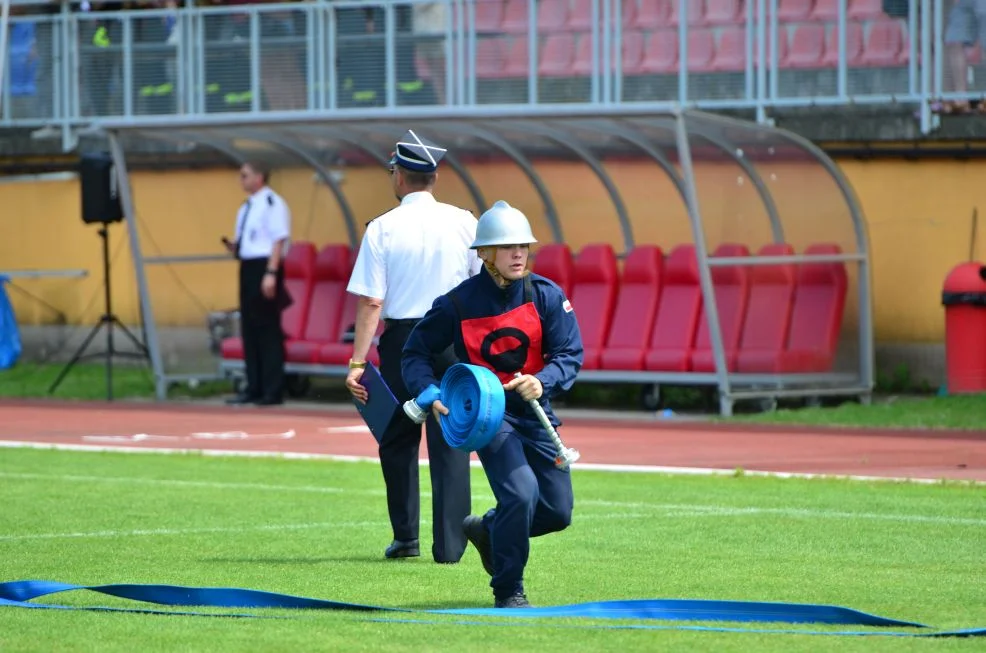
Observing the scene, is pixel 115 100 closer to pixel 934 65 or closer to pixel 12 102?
pixel 12 102

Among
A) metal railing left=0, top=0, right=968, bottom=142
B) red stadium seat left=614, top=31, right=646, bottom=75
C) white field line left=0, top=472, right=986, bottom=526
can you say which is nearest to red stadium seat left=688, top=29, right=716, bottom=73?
metal railing left=0, top=0, right=968, bottom=142

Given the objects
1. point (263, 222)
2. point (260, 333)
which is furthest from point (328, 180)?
point (260, 333)

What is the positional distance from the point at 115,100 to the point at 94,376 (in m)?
3.96

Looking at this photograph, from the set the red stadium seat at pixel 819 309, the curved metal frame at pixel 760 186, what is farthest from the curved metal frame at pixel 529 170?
the red stadium seat at pixel 819 309

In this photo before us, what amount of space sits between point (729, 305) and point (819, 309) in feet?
3.04

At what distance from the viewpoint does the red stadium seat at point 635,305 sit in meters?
20.5

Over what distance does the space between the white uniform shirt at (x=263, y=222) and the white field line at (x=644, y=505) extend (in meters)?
6.77

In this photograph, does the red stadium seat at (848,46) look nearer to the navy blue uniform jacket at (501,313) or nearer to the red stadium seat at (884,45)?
the red stadium seat at (884,45)

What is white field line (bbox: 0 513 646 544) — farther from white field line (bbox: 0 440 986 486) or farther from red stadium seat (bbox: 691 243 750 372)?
red stadium seat (bbox: 691 243 750 372)

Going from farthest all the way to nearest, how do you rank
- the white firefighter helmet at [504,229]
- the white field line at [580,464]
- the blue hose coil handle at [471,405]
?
1. the white field line at [580,464]
2. the white firefighter helmet at [504,229]
3. the blue hose coil handle at [471,405]

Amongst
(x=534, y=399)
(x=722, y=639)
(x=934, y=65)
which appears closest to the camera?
(x=722, y=639)

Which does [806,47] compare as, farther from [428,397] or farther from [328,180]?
[428,397]

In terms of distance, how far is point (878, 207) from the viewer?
2169 cm

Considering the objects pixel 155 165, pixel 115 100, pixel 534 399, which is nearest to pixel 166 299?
pixel 155 165
